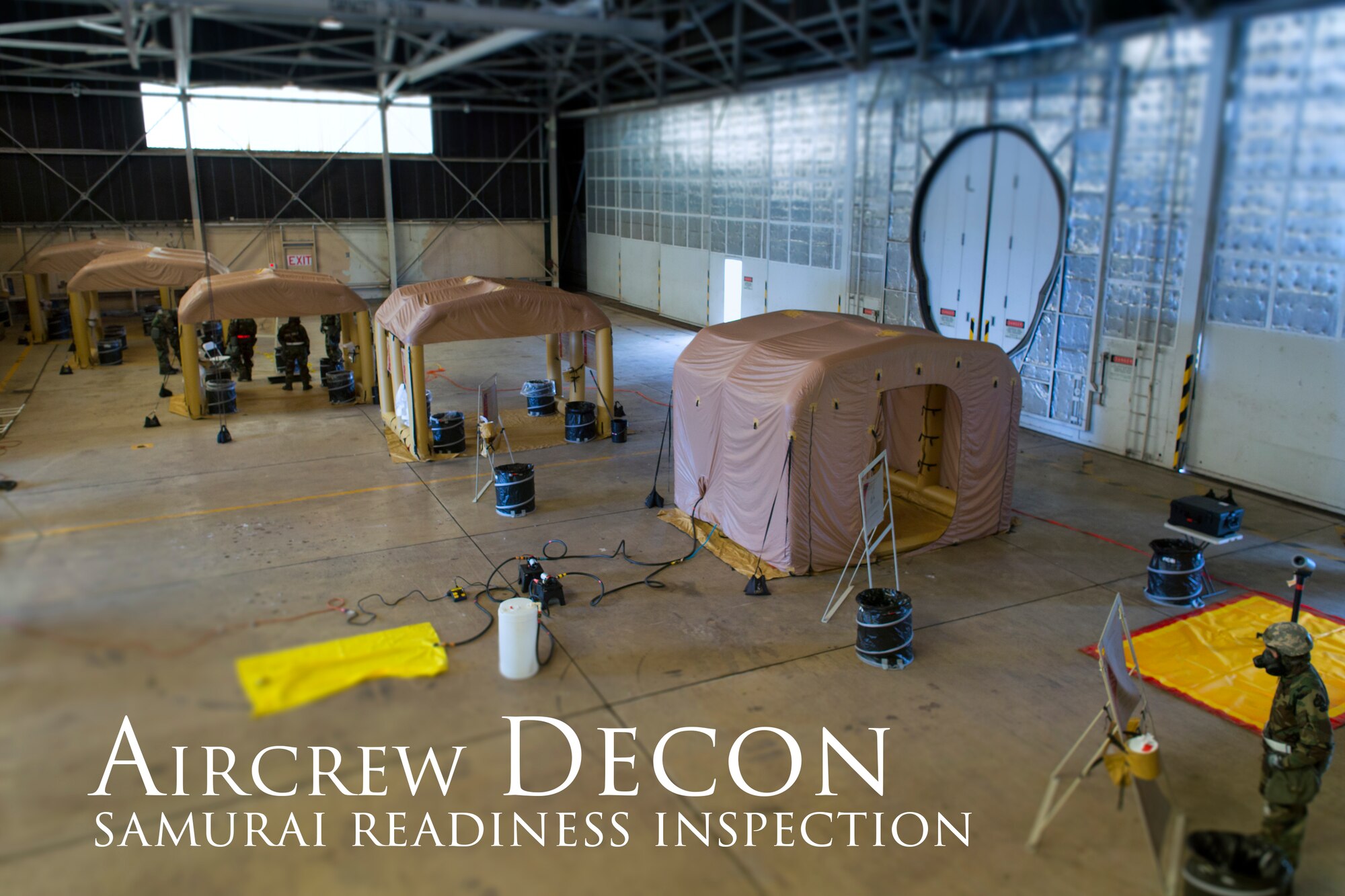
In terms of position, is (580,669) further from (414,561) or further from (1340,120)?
(1340,120)

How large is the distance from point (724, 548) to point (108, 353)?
18.0 m

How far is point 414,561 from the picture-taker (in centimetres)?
1076

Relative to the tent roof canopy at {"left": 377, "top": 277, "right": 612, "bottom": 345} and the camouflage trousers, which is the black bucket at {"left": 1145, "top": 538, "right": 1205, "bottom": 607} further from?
the tent roof canopy at {"left": 377, "top": 277, "right": 612, "bottom": 345}

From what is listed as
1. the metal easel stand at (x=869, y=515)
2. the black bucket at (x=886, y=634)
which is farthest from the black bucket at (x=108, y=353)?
the black bucket at (x=886, y=634)

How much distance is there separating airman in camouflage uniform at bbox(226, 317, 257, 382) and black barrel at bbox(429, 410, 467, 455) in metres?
7.54

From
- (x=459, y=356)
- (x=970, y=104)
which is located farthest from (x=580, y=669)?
(x=459, y=356)

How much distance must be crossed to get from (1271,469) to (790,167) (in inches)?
512

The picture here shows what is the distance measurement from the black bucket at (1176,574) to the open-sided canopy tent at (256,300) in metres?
14.0

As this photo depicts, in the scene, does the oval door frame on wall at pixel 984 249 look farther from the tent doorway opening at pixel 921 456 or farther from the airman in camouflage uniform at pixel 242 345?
the airman in camouflage uniform at pixel 242 345

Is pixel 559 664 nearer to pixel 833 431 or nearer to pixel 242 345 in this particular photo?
pixel 833 431

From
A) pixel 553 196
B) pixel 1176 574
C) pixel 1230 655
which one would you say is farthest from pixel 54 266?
pixel 1230 655

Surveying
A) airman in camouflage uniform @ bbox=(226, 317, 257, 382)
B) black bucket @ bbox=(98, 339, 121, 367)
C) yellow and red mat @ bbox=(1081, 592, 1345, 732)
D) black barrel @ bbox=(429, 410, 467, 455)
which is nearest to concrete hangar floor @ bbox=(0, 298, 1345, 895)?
yellow and red mat @ bbox=(1081, 592, 1345, 732)

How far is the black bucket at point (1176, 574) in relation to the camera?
974 centimetres

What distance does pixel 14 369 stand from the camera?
70.0ft
